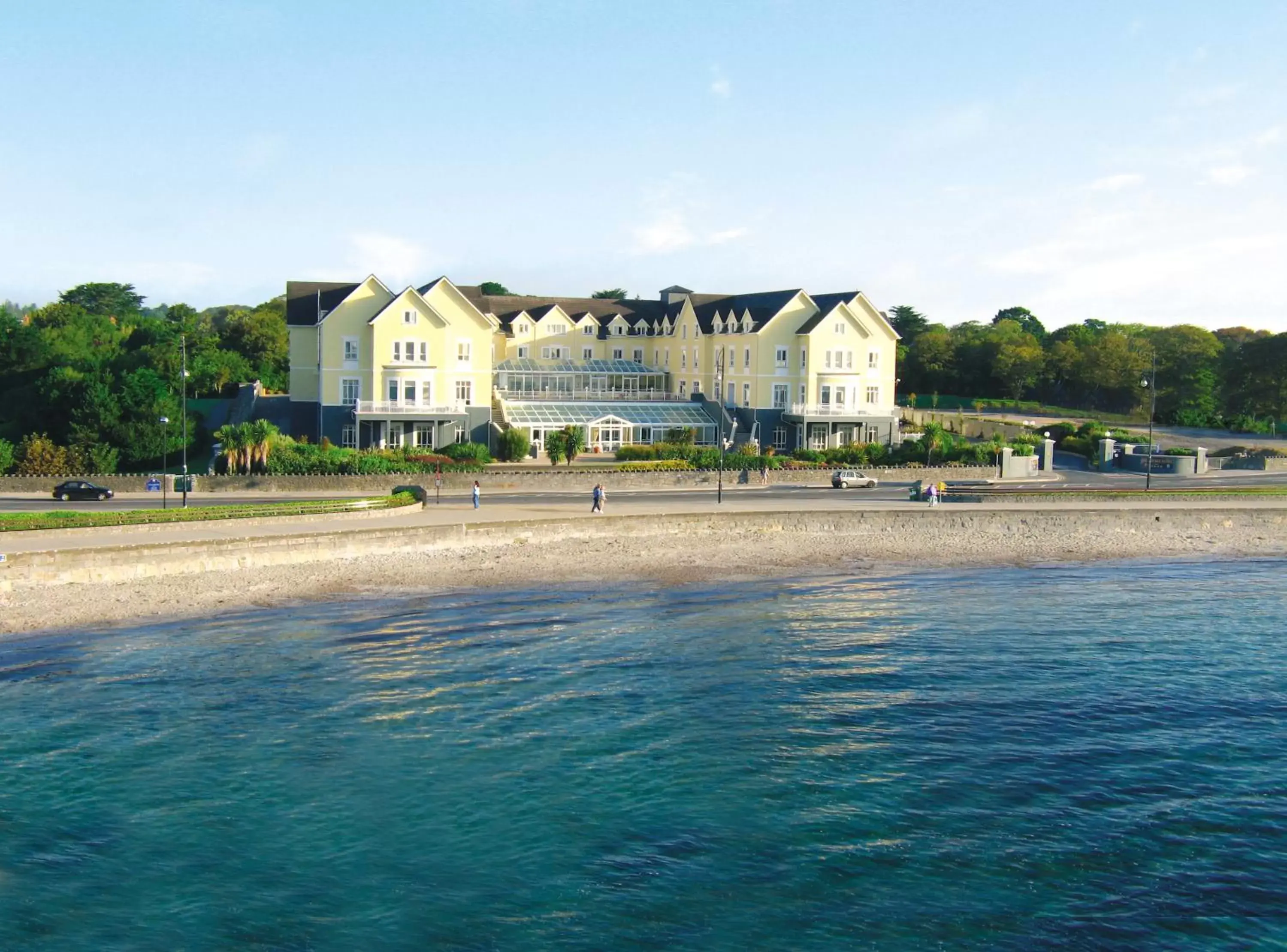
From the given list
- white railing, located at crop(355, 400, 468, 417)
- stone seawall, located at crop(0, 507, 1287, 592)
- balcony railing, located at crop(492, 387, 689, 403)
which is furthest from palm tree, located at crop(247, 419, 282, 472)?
A: balcony railing, located at crop(492, 387, 689, 403)

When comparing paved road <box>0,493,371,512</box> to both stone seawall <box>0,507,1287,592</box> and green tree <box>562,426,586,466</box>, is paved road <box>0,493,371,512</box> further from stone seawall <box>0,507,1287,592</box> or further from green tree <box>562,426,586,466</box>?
green tree <box>562,426,586,466</box>

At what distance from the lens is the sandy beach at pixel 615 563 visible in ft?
114

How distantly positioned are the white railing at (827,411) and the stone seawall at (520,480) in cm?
1069

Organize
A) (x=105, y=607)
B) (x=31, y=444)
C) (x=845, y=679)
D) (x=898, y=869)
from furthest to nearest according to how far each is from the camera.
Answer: (x=31, y=444)
(x=105, y=607)
(x=845, y=679)
(x=898, y=869)

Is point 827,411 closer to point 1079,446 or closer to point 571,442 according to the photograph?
point 1079,446

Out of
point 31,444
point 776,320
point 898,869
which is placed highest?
point 776,320

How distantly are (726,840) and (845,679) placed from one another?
10.2m

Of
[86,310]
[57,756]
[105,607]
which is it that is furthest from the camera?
[86,310]

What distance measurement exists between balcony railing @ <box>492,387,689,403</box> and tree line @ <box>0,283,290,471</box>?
826 inches

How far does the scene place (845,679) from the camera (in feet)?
96.0

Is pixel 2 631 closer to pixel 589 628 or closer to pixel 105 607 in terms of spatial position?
pixel 105 607

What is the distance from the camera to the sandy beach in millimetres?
34656

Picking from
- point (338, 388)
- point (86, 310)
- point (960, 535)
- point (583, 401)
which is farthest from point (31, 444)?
point (86, 310)

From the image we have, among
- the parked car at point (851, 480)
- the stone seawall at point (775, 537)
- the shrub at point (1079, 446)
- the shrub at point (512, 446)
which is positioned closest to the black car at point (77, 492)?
the stone seawall at point (775, 537)
